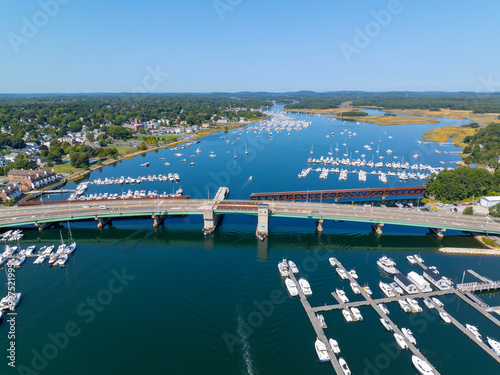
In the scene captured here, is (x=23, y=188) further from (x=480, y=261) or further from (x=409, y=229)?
(x=480, y=261)

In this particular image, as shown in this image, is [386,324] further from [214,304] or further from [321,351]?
[214,304]

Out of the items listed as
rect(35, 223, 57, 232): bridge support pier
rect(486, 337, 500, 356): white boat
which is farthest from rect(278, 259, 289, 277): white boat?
rect(35, 223, 57, 232): bridge support pier

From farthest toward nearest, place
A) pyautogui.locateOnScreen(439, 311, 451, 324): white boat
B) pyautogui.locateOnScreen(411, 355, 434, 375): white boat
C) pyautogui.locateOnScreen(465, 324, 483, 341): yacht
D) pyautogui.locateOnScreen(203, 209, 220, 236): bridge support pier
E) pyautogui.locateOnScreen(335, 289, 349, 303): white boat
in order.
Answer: pyautogui.locateOnScreen(203, 209, 220, 236): bridge support pier
pyautogui.locateOnScreen(335, 289, 349, 303): white boat
pyautogui.locateOnScreen(439, 311, 451, 324): white boat
pyautogui.locateOnScreen(465, 324, 483, 341): yacht
pyautogui.locateOnScreen(411, 355, 434, 375): white boat

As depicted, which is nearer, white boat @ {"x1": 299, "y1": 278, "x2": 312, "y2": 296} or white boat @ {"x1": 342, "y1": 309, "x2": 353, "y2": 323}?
white boat @ {"x1": 342, "y1": 309, "x2": 353, "y2": 323}

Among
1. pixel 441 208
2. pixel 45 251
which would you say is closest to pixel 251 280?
pixel 45 251

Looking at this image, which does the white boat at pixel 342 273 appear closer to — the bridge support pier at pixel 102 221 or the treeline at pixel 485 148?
the bridge support pier at pixel 102 221

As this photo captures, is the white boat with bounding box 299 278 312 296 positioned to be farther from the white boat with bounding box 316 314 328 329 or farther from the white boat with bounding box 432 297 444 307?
the white boat with bounding box 432 297 444 307
